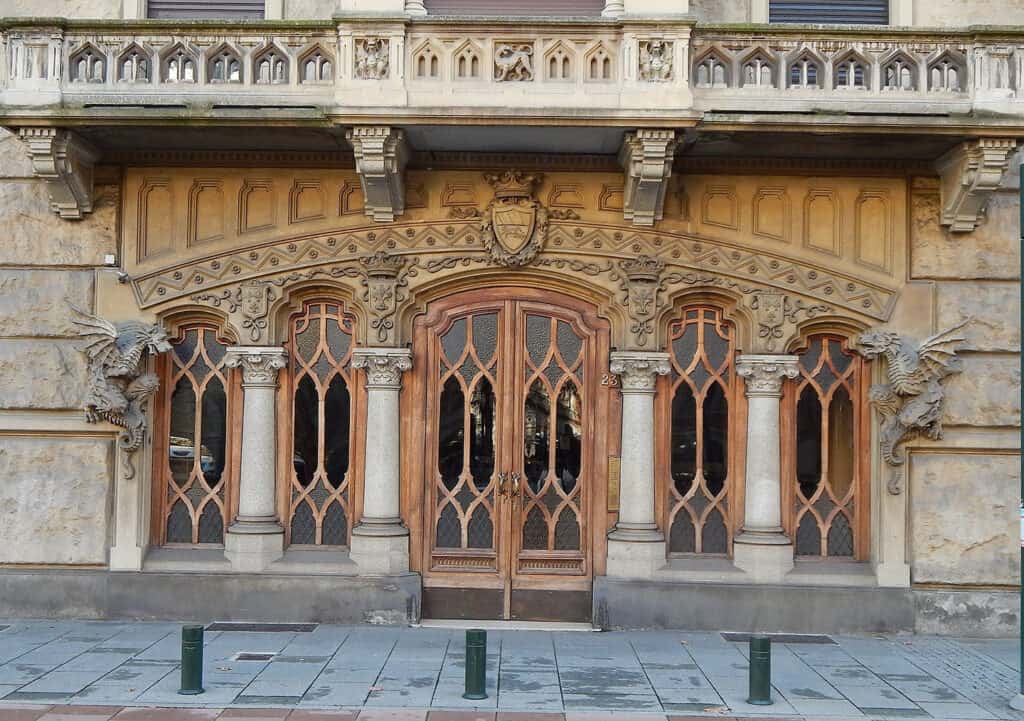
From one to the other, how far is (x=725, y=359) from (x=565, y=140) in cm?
309

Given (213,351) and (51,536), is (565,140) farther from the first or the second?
(51,536)

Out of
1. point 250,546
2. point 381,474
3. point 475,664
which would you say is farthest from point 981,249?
point 250,546

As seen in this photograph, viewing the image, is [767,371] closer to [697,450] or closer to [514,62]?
[697,450]

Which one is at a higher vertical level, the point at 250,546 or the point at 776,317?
the point at 776,317

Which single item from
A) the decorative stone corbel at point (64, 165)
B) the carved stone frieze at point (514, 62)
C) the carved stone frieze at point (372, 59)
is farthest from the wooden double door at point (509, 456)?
the decorative stone corbel at point (64, 165)

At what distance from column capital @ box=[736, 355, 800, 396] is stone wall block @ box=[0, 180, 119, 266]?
7.22 metres

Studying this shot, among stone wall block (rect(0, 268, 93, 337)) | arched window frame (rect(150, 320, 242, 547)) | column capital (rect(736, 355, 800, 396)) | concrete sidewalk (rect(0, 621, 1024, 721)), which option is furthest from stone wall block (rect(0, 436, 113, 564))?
column capital (rect(736, 355, 800, 396))

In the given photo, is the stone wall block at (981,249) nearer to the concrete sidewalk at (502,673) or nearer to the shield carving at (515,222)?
the concrete sidewalk at (502,673)

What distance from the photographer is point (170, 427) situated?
39.0 feet

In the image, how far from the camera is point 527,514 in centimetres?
1175

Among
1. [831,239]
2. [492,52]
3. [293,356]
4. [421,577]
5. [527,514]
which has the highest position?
[492,52]

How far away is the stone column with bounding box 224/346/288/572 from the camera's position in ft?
37.9

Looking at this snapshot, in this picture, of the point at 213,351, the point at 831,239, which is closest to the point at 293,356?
the point at 213,351

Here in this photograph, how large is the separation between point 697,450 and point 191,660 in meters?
5.90
